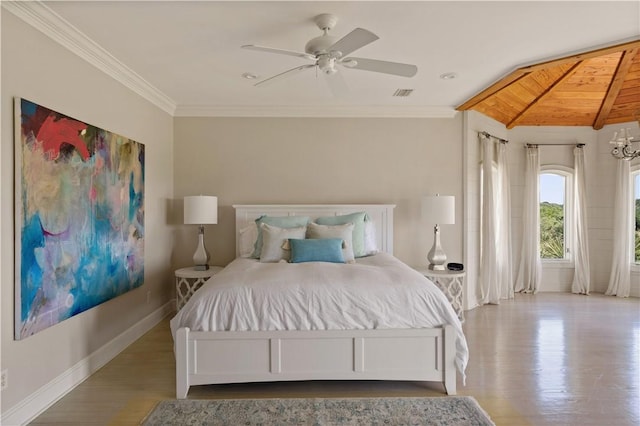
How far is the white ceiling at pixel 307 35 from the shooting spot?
252 cm

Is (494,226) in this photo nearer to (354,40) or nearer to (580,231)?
(580,231)

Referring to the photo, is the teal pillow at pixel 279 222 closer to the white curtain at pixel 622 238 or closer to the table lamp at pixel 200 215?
the table lamp at pixel 200 215

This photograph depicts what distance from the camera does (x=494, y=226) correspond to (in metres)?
5.32

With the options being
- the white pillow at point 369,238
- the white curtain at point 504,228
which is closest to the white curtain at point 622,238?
the white curtain at point 504,228

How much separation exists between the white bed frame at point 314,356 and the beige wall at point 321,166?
2.35m

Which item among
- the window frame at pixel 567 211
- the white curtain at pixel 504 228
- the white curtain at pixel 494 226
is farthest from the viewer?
the window frame at pixel 567 211

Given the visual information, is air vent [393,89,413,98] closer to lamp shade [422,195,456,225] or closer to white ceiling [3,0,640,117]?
white ceiling [3,0,640,117]

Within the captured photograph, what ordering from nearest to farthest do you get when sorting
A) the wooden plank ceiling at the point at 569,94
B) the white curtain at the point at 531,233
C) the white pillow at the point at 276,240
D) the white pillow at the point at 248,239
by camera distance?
the white pillow at the point at 276,240
the wooden plank ceiling at the point at 569,94
the white pillow at the point at 248,239
the white curtain at the point at 531,233

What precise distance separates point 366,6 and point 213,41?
123cm

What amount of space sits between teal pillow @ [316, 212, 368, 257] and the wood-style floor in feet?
4.61

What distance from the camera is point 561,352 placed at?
11.5ft

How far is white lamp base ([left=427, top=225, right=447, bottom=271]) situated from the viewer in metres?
4.64

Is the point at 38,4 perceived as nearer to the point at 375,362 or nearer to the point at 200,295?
the point at 200,295

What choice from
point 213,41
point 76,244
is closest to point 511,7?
point 213,41
